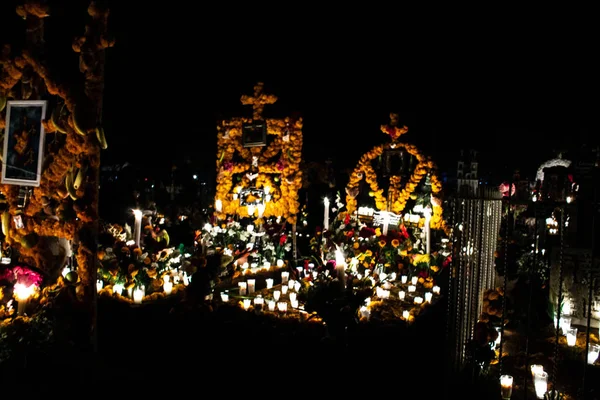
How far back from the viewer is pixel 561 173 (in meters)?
6.50

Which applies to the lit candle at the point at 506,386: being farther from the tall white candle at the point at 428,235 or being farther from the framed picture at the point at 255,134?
the framed picture at the point at 255,134

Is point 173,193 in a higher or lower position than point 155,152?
lower

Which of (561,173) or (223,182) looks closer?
(561,173)

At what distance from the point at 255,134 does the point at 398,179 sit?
2961 millimetres

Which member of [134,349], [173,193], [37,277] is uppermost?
[173,193]

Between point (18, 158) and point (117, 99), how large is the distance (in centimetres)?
561

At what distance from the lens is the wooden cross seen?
9.13 metres

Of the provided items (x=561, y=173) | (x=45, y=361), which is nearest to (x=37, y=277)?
(x=45, y=361)

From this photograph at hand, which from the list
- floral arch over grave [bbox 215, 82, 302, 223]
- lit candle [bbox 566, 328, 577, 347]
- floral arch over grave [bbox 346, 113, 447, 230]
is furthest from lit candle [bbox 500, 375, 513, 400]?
floral arch over grave [bbox 215, 82, 302, 223]

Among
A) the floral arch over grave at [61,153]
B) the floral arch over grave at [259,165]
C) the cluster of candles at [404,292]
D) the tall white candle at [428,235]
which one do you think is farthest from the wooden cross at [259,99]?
the floral arch over grave at [61,153]

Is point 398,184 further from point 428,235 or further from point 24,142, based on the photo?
point 24,142

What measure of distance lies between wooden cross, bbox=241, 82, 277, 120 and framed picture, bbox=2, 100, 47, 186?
4.74 meters

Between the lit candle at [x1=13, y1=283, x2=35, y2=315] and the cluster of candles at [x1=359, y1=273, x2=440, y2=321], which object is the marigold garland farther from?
the lit candle at [x1=13, y1=283, x2=35, y2=315]

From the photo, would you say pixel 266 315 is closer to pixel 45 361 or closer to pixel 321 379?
pixel 321 379
